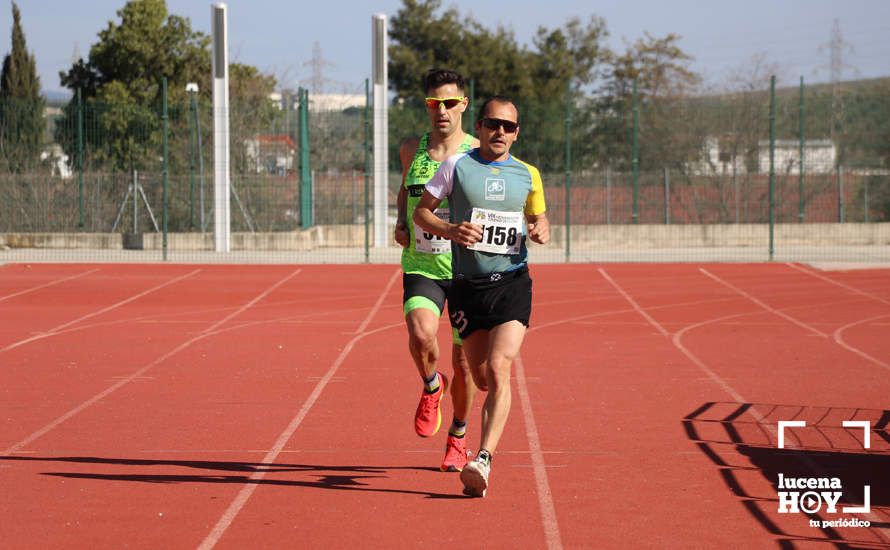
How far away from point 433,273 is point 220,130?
16699 mm

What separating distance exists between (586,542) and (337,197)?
2036 centimetres

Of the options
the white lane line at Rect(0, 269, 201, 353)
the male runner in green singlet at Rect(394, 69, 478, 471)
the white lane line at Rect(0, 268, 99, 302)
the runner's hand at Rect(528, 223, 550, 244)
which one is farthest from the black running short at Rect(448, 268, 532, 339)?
the white lane line at Rect(0, 268, 99, 302)

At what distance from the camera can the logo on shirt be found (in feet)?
20.4

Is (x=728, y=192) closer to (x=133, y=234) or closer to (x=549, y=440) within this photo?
(x=133, y=234)

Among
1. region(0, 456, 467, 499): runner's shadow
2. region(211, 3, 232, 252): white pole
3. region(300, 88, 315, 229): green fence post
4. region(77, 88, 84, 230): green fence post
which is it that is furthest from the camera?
region(300, 88, 315, 229): green fence post

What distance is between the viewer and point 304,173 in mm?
25016

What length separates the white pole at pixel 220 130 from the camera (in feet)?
75.3

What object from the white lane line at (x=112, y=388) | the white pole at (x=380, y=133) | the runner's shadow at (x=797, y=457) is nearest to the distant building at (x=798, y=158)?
the white pole at (x=380, y=133)

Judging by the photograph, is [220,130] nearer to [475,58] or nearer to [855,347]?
[855,347]

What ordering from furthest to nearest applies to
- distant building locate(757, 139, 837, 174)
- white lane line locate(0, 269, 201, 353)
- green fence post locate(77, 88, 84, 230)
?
distant building locate(757, 139, 837, 174) < green fence post locate(77, 88, 84, 230) < white lane line locate(0, 269, 201, 353)

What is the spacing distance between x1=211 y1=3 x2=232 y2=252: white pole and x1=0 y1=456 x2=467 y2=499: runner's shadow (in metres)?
16.2

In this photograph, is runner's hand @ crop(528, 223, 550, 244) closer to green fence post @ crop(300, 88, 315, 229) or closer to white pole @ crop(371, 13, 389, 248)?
white pole @ crop(371, 13, 389, 248)

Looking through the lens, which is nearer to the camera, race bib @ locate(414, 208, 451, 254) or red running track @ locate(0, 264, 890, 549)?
red running track @ locate(0, 264, 890, 549)

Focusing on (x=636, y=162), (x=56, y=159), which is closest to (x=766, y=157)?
(x=636, y=162)
